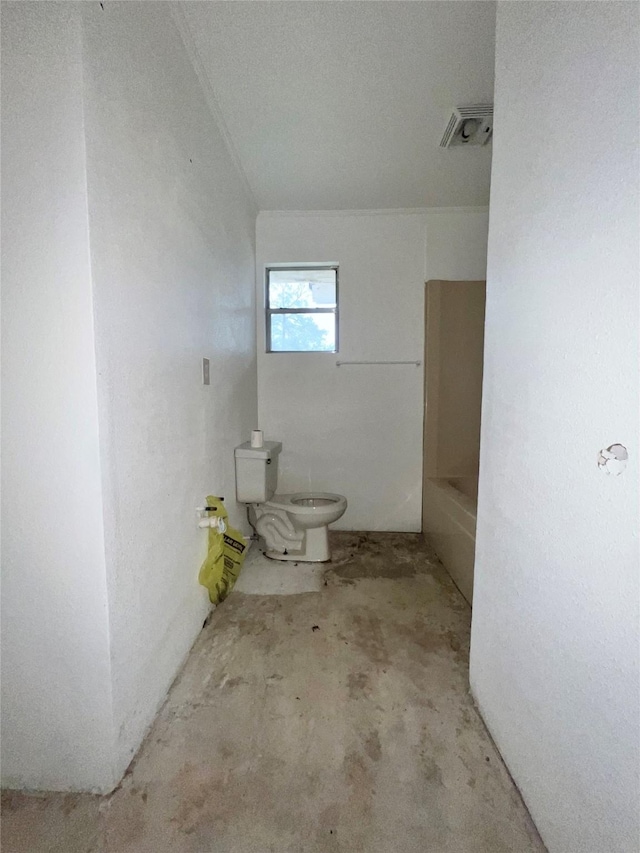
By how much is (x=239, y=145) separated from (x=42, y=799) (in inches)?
106

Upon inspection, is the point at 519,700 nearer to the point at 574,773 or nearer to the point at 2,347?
the point at 574,773

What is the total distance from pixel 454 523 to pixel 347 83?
2203mm

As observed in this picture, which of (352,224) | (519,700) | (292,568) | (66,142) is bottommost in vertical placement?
(292,568)

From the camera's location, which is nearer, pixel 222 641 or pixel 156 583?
pixel 156 583

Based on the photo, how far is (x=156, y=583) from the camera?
1.30 meters

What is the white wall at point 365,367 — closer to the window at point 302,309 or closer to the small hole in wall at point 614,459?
the window at point 302,309

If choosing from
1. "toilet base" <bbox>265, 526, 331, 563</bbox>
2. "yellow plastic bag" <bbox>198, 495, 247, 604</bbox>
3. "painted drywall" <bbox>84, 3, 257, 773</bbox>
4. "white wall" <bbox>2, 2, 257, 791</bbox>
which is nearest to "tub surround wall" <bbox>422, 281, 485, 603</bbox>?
"toilet base" <bbox>265, 526, 331, 563</bbox>

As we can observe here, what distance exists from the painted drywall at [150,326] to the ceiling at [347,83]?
0.19m

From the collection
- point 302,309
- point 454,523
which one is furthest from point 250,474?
point 302,309

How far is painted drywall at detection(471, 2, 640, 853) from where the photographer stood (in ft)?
2.34

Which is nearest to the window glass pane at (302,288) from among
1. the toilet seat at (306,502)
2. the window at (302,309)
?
the window at (302,309)

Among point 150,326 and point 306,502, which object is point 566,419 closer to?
point 150,326

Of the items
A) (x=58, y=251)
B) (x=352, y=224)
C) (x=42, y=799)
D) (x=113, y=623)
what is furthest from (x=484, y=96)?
(x=42, y=799)

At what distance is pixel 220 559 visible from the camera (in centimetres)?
186
